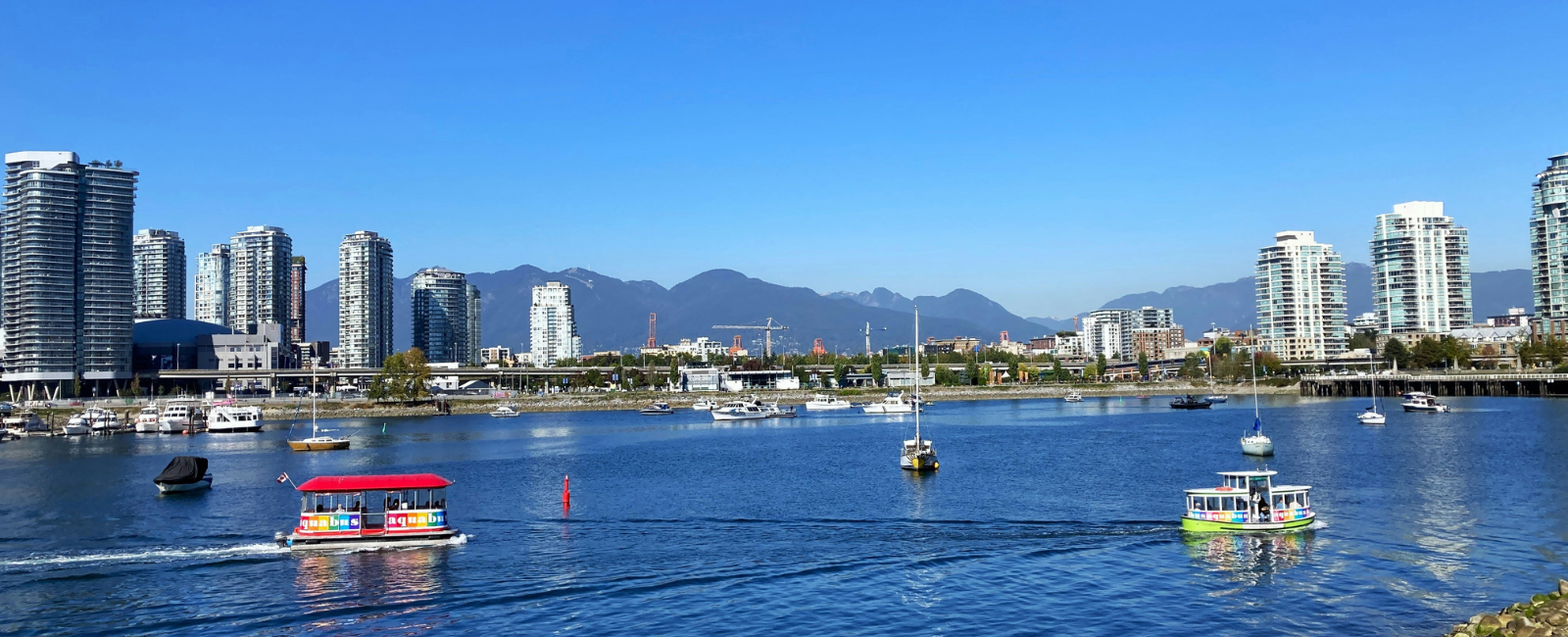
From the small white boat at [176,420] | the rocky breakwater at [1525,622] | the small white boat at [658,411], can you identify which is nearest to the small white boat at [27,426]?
the small white boat at [176,420]

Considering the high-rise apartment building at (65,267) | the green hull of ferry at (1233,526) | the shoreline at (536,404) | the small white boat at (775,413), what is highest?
the high-rise apartment building at (65,267)

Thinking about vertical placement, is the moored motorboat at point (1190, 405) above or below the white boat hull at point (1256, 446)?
below

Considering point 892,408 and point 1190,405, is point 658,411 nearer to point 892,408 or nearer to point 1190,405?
point 892,408

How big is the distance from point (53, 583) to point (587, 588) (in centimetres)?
1708

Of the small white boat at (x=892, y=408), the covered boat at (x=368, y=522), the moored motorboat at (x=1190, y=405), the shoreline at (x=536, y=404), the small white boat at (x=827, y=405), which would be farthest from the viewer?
the small white boat at (x=827, y=405)

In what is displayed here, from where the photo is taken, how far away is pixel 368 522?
39500 millimetres

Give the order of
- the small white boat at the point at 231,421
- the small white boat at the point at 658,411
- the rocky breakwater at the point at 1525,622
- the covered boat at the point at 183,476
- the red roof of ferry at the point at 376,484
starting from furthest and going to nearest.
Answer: the small white boat at the point at 658,411 → the small white boat at the point at 231,421 → the covered boat at the point at 183,476 → the red roof of ferry at the point at 376,484 → the rocky breakwater at the point at 1525,622

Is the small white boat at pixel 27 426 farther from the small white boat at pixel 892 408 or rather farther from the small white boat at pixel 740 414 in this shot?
the small white boat at pixel 892 408

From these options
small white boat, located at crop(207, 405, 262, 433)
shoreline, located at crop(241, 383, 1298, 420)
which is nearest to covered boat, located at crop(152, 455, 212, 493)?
small white boat, located at crop(207, 405, 262, 433)

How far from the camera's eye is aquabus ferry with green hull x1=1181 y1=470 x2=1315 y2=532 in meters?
38.6

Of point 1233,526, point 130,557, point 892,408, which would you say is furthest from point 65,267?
point 1233,526

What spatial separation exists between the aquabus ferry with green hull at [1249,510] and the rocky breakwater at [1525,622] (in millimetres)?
13097

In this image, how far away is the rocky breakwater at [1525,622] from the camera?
76.2 feet

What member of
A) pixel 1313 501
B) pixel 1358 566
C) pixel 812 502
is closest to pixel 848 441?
pixel 812 502
